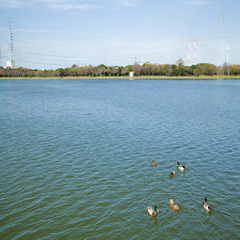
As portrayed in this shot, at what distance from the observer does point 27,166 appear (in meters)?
17.9

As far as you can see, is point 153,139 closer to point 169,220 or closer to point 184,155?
point 184,155

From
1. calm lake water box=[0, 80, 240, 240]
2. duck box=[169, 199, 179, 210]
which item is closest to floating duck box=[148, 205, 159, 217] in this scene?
calm lake water box=[0, 80, 240, 240]

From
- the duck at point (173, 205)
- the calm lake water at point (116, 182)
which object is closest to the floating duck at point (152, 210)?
the calm lake water at point (116, 182)

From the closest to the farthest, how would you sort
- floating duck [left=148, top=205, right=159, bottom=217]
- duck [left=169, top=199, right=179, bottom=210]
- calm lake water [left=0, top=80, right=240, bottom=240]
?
calm lake water [left=0, top=80, right=240, bottom=240], floating duck [left=148, top=205, right=159, bottom=217], duck [left=169, top=199, right=179, bottom=210]

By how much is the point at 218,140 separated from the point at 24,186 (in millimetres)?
19324

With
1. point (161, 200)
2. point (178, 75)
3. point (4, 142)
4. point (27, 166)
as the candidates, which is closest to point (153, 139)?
point (161, 200)

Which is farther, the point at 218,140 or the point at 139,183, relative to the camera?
the point at 218,140

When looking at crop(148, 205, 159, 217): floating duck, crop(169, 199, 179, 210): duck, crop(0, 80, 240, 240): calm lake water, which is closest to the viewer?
crop(0, 80, 240, 240): calm lake water

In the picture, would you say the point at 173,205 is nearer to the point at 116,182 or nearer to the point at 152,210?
the point at 152,210

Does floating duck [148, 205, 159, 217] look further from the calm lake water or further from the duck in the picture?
the duck

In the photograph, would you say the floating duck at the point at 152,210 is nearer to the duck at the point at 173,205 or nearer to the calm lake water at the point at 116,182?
the calm lake water at the point at 116,182

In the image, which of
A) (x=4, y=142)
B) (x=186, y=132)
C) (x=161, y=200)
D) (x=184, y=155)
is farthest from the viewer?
(x=186, y=132)

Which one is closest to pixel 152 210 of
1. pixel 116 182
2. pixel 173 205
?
pixel 173 205

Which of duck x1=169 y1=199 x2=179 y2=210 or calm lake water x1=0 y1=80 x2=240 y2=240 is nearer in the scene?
calm lake water x1=0 y1=80 x2=240 y2=240
